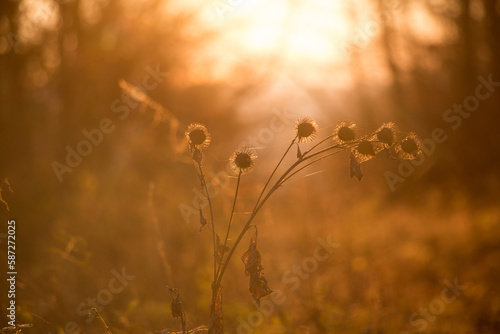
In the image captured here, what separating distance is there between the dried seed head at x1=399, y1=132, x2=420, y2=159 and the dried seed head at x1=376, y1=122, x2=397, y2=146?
0.05m

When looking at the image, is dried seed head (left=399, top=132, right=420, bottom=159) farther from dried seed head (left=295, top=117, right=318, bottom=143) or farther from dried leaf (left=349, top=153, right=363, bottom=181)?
dried seed head (left=295, top=117, right=318, bottom=143)

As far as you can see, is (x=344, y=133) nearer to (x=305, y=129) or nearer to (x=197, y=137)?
(x=305, y=129)

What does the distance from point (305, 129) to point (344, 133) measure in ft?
0.55

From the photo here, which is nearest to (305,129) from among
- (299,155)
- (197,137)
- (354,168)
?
(299,155)

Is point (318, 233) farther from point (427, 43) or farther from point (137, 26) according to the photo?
point (427, 43)

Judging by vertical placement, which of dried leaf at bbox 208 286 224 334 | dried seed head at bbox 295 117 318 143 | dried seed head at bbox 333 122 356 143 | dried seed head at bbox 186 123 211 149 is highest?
dried seed head at bbox 186 123 211 149

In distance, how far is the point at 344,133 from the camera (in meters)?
1.83

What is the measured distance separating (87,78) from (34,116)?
108 centimetres

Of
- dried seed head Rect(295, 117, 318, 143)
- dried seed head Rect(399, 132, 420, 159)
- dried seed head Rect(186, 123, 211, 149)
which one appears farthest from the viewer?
dried seed head Rect(186, 123, 211, 149)

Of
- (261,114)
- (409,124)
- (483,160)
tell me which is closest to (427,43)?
(409,124)

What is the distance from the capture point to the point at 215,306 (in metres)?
1.92

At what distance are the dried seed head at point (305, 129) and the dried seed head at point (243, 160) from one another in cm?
23

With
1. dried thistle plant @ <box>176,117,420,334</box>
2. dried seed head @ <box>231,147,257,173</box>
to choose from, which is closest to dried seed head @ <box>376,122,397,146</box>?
dried thistle plant @ <box>176,117,420,334</box>

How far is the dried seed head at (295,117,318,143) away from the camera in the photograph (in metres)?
1.87
